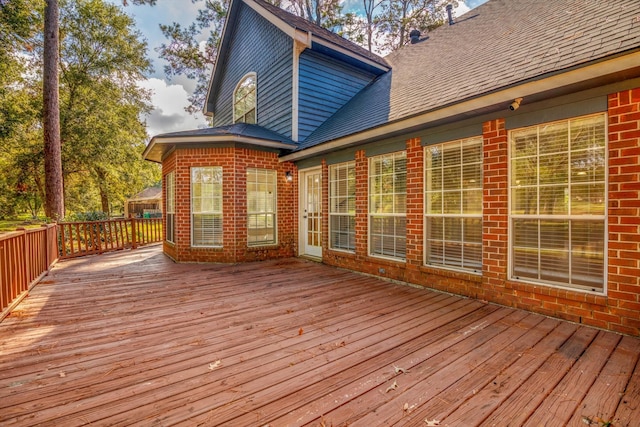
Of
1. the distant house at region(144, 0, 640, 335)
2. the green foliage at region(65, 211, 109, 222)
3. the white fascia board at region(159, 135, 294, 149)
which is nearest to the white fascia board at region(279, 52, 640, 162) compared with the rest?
the distant house at region(144, 0, 640, 335)

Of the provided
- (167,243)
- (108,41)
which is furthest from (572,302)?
(108,41)

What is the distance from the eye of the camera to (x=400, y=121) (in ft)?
13.6

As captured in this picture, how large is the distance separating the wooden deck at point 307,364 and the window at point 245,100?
21.8ft

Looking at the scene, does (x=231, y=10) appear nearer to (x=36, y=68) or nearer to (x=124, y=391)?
(x=36, y=68)

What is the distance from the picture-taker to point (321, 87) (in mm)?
7422

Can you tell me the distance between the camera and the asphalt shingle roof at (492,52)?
305cm

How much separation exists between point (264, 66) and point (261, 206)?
14.2 feet

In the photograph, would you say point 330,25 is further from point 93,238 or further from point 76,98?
point 93,238

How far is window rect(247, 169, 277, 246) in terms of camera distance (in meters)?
6.70

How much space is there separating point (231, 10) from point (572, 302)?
11133 mm

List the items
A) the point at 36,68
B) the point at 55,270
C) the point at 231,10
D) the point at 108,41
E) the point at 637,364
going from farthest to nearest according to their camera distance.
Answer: the point at 108,41 → the point at 36,68 → the point at 231,10 → the point at 55,270 → the point at 637,364

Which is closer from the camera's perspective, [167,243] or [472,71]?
[472,71]

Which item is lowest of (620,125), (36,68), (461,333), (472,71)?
(461,333)

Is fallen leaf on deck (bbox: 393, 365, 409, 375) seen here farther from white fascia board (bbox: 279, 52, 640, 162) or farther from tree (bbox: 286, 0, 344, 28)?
tree (bbox: 286, 0, 344, 28)
